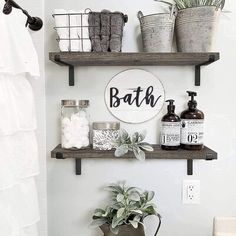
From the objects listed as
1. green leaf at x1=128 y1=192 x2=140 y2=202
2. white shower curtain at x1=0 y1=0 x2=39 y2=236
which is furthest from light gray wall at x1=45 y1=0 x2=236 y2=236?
white shower curtain at x1=0 y1=0 x2=39 y2=236

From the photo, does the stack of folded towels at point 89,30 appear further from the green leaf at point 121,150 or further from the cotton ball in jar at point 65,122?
the green leaf at point 121,150

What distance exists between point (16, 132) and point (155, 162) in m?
0.65

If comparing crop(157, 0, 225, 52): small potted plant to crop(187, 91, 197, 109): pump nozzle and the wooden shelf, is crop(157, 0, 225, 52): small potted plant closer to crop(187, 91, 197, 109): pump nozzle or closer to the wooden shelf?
the wooden shelf

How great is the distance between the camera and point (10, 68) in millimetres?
1040

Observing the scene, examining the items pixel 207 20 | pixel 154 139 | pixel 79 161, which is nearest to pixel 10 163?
pixel 79 161

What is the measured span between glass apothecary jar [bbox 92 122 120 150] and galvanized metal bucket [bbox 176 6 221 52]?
1.46 feet

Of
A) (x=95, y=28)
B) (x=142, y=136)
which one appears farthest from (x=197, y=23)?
(x=142, y=136)

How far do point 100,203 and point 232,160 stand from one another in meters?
0.64

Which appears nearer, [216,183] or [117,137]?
[117,137]

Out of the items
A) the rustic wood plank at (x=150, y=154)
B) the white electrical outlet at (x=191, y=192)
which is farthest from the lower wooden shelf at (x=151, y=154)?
the white electrical outlet at (x=191, y=192)

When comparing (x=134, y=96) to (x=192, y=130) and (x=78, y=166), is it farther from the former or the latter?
(x=78, y=166)

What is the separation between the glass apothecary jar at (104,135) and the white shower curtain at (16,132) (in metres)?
0.26

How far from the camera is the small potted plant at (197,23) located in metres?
1.18

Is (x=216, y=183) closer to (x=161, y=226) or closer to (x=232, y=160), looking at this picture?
(x=232, y=160)
